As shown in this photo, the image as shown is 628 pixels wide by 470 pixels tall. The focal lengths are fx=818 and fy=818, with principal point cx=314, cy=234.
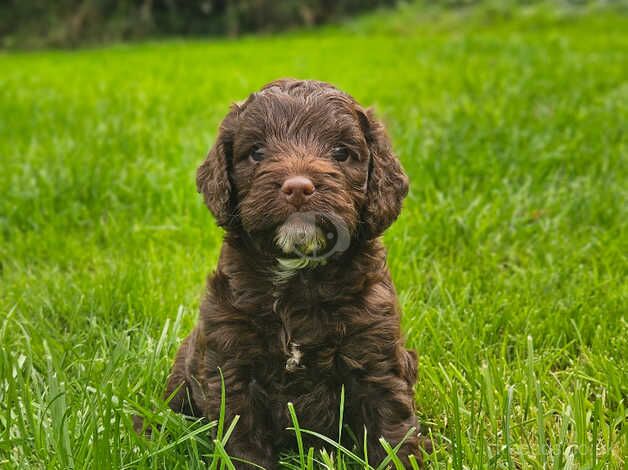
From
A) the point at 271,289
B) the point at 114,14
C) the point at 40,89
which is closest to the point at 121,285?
the point at 271,289

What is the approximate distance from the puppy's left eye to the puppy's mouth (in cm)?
28

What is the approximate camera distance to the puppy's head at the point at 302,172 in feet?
8.13

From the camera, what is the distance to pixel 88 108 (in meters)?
8.45

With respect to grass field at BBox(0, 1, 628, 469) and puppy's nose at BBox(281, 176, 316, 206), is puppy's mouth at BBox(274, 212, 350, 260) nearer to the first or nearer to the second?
puppy's nose at BBox(281, 176, 316, 206)

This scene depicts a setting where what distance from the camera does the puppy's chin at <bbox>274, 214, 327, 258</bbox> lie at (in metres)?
2.46

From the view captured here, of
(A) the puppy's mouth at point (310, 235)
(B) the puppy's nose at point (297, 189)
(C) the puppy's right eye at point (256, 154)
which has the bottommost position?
(A) the puppy's mouth at point (310, 235)

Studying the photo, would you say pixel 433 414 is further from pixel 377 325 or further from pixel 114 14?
pixel 114 14

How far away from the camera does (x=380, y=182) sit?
279cm

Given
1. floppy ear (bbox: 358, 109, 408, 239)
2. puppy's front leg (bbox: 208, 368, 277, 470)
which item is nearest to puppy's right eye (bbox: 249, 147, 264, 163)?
floppy ear (bbox: 358, 109, 408, 239)

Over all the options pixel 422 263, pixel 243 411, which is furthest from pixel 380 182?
pixel 422 263

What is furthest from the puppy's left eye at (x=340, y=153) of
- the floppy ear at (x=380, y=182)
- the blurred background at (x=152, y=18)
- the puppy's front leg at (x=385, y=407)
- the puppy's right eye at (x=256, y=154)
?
the blurred background at (x=152, y=18)

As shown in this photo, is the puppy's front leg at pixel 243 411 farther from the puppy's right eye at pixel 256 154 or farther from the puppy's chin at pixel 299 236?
the puppy's right eye at pixel 256 154

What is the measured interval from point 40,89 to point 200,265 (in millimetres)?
6715

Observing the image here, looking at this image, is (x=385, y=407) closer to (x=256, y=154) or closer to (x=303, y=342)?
(x=303, y=342)
